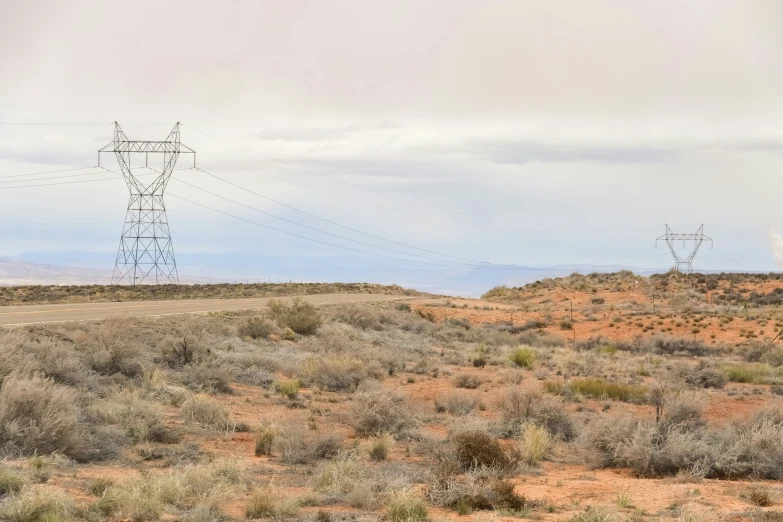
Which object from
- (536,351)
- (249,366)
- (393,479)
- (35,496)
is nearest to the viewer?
(35,496)

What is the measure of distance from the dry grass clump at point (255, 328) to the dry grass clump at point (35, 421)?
63.0ft

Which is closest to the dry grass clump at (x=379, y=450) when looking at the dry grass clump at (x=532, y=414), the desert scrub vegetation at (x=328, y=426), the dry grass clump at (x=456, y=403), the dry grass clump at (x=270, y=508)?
the desert scrub vegetation at (x=328, y=426)

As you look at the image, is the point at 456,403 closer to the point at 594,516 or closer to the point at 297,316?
the point at 594,516

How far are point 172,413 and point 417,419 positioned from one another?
19.6 feet

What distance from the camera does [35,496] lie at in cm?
1114

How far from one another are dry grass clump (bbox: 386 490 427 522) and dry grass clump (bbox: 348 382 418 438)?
21.3ft

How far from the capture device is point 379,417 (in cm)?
1916

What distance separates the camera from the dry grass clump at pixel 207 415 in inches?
754

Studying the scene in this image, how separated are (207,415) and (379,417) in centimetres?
401

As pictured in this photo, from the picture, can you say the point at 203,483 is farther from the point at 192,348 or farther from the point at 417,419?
the point at 192,348

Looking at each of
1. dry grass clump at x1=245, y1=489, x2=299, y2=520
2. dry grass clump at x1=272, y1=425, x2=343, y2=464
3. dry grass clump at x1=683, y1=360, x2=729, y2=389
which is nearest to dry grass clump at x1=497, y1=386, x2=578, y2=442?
dry grass clump at x1=272, y1=425, x2=343, y2=464

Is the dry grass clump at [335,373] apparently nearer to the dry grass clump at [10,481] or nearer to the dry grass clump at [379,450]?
the dry grass clump at [379,450]

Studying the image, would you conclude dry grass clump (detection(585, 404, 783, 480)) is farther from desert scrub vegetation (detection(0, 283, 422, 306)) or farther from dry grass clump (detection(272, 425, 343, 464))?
desert scrub vegetation (detection(0, 283, 422, 306))

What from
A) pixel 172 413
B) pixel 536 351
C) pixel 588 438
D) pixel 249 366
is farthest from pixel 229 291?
pixel 588 438
